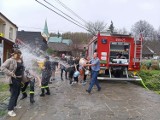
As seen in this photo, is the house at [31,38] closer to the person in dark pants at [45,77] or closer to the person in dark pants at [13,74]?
the person in dark pants at [45,77]

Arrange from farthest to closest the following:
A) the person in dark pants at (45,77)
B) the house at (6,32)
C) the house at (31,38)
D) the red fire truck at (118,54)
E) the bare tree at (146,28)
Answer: the bare tree at (146,28)
the house at (31,38)
the house at (6,32)
the red fire truck at (118,54)
the person in dark pants at (45,77)

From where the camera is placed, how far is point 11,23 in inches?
1344

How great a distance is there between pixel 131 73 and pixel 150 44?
73803 mm

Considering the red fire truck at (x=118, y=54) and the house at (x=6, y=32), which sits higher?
the house at (x=6, y=32)

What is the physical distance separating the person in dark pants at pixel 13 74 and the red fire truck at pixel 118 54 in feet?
30.3

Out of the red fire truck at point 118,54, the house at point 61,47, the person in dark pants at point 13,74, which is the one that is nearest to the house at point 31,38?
the house at point 61,47

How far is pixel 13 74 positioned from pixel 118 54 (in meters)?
10.7

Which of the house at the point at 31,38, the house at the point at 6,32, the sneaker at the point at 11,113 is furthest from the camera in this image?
the house at the point at 31,38

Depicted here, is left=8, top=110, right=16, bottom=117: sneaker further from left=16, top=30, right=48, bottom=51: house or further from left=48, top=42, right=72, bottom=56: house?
left=48, top=42, right=72, bottom=56: house

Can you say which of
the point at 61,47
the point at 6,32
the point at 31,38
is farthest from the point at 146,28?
the point at 6,32

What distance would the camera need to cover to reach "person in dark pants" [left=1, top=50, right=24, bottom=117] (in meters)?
8.67

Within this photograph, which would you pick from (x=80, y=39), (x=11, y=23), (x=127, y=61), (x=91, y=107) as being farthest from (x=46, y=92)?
(x=80, y=39)

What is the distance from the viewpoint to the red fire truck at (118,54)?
58.9ft

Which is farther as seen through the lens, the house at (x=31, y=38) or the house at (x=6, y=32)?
the house at (x=31, y=38)
